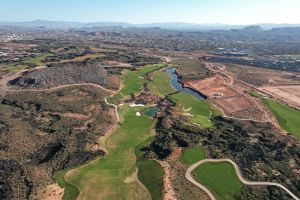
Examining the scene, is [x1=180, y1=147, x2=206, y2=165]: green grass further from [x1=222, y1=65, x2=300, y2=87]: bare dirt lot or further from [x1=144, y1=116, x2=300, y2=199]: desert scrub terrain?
[x1=222, y1=65, x2=300, y2=87]: bare dirt lot

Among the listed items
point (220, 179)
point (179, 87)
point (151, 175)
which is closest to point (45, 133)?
point (151, 175)

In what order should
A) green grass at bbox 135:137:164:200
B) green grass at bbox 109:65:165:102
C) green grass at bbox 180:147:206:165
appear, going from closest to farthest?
green grass at bbox 135:137:164:200 < green grass at bbox 180:147:206:165 < green grass at bbox 109:65:165:102

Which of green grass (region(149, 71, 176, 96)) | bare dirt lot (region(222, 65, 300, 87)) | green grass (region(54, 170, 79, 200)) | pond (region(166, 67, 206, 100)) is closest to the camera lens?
green grass (region(54, 170, 79, 200))

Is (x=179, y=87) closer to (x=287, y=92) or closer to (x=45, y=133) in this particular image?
(x=287, y=92)

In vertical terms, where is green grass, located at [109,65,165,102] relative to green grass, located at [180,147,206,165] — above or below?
below

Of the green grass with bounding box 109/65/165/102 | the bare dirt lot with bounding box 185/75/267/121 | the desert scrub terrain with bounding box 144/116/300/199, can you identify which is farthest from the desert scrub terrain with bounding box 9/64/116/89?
the desert scrub terrain with bounding box 144/116/300/199

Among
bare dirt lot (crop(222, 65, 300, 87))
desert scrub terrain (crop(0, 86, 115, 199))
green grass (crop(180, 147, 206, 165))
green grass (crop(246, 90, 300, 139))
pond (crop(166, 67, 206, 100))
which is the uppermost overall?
desert scrub terrain (crop(0, 86, 115, 199))

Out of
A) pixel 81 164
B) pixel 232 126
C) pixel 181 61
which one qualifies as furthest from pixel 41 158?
pixel 181 61
